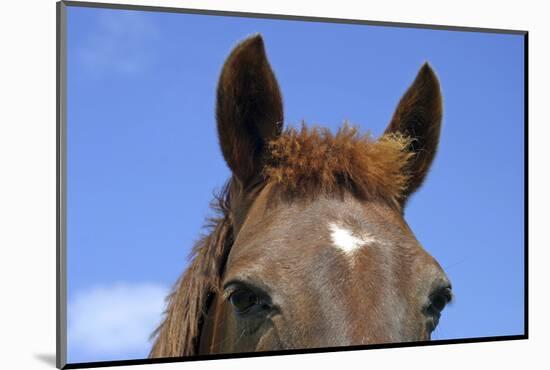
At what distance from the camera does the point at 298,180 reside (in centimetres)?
227

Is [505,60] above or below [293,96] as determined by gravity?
above

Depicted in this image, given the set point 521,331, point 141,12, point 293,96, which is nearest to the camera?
point 141,12

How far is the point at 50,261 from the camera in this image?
251 cm

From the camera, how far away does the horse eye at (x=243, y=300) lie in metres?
2.07

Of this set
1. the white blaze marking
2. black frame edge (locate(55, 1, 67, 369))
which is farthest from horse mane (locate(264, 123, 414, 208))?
black frame edge (locate(55, 1, 67, 369))

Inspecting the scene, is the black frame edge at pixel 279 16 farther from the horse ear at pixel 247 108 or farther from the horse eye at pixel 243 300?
the horse eye at pixel 243 300

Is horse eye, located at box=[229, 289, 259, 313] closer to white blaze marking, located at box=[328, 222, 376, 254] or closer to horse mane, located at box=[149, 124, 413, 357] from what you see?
horse mane, located at box=[149, 124, 413, 357]

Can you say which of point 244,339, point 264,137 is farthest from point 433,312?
point 264,137

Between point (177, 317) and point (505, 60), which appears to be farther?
point (505, 60)

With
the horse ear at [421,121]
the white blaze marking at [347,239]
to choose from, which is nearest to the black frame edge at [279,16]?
the horse ear at [421,121]

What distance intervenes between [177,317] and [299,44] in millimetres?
1281

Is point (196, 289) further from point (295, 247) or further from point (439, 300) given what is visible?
point (439, 300)

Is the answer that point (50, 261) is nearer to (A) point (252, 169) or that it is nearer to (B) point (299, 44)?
(A) point (252, 169)

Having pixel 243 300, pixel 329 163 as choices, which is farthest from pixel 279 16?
pixel 243 300
